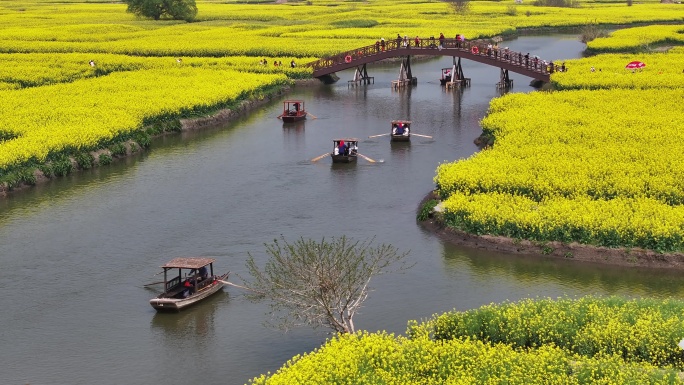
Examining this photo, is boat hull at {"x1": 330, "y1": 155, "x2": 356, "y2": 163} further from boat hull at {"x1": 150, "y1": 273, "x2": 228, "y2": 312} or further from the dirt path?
boat hull at {"x1": 150, "y1": 273, "x2": 228, "y2": 312}

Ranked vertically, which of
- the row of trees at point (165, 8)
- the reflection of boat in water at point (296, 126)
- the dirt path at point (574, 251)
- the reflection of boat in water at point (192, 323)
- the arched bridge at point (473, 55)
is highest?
the row of trees at point (165, 8)

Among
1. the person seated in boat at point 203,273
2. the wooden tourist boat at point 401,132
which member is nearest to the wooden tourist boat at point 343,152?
the wooden tourist boat at point 401,132

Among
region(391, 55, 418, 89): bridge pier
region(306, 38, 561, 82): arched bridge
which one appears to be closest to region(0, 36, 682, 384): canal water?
region(306, 38, 561, 82): arched bridge

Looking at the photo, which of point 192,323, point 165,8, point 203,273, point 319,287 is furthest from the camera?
point 165,8

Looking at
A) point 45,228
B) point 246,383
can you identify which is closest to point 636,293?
point 246,383

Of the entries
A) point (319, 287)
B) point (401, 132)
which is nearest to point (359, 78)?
point (401, 132)

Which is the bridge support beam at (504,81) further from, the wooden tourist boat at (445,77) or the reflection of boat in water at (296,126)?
the reflection of boat in water at (296,126)

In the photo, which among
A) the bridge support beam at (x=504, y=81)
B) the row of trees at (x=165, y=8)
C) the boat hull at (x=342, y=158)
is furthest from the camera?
the row of trees at (x=165, y=8)

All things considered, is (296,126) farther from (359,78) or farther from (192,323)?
(192,323)
